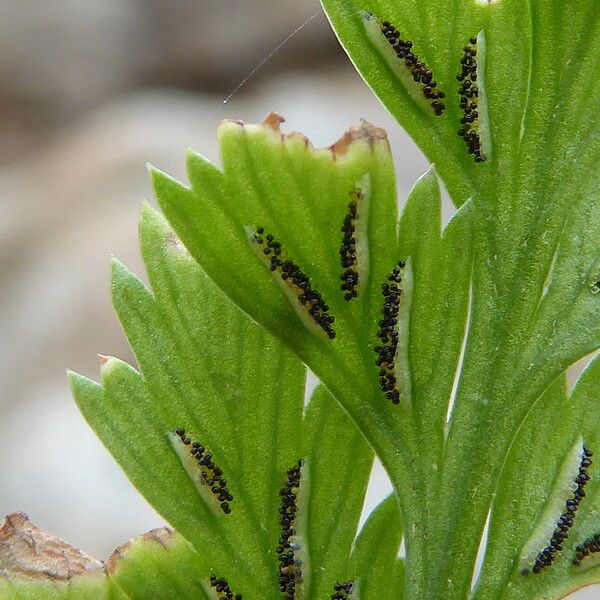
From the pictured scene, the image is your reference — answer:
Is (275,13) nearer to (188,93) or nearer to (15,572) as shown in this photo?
(188,93)

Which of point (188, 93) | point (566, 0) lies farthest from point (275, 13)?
point (566, 0)

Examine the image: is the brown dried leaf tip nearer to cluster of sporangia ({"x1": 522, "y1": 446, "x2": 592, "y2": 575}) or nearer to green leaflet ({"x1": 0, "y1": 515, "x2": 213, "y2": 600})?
green leaflet ({"x1": 0, "y1": 515, "x2": 213, "y2": 600})

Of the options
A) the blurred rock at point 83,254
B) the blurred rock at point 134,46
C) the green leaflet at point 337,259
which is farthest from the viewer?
the blurred rock at point 134,46

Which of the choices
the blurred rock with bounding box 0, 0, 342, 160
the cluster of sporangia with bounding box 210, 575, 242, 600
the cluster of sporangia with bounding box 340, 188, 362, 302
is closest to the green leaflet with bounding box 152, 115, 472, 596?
the cluster of sporangia with bounding box 340, 188, 362, 302

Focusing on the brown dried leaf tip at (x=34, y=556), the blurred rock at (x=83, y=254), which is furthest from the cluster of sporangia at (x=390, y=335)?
the blurred rock at (x=83, y=254)

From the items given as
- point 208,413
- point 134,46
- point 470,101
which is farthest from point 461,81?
point 134,46

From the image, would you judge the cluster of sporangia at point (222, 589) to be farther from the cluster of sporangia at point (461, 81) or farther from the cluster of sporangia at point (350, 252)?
the cluster of sporangia at point (461, 81)
